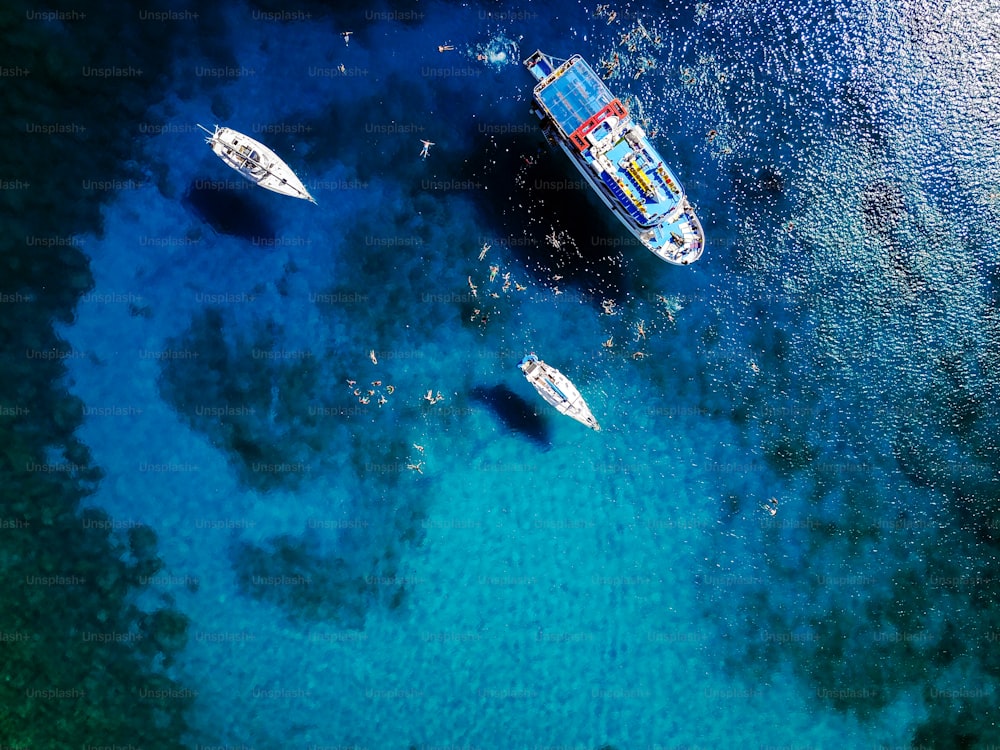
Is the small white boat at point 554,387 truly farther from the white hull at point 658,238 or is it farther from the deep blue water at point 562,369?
the white hull at point 658,238

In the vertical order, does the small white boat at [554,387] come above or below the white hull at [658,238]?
below

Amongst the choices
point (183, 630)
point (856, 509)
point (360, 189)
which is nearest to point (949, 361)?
point (856, 509)

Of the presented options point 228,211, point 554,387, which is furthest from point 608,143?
point 228,211

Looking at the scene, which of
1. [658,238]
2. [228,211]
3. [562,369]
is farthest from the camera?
[562,369]

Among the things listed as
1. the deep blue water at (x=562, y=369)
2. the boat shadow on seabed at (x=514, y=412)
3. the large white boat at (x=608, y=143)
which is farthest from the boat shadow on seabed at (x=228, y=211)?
the large white boat at (x=608, y=143)

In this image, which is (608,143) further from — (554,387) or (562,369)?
(554,387)

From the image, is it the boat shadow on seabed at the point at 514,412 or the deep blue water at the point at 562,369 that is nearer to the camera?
the deep blue water at the point at 562,369

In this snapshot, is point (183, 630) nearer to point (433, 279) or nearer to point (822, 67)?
point (433, 279)
